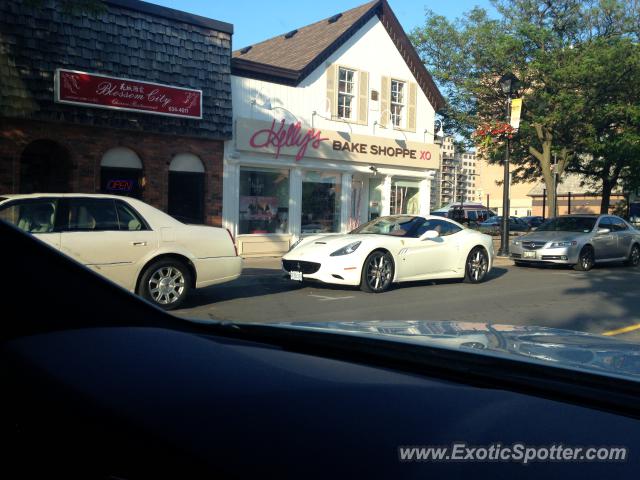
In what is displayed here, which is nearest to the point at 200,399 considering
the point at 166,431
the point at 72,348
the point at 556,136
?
the point at 166,431

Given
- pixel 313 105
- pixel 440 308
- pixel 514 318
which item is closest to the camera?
pixel 514 318

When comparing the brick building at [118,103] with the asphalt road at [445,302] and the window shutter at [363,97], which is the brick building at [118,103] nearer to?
the asphalt road at [445,302]

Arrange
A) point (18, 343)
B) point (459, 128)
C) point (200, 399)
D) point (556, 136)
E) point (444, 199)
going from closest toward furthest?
point (200, 399)
point (18, 343)
point (556, 136)
point (459, 128)
point (444, 199)

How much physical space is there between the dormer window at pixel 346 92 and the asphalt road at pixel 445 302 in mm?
7983

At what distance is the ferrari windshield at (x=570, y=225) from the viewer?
52.3 feet

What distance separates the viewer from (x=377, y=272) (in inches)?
418

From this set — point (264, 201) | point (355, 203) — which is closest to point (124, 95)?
point (264, 201)

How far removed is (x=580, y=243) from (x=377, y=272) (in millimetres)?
6987

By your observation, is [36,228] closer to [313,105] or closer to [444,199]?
[313,105]

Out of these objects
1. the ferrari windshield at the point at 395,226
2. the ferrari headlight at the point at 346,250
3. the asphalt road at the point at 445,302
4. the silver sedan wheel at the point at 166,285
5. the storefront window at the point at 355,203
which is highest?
the storefront window at the point at 355,203

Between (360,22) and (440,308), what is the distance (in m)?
13.5

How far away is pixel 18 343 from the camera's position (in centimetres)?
130

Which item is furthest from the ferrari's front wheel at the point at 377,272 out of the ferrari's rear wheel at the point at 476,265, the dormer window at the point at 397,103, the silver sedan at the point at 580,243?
the dormer window at the point at 397,103

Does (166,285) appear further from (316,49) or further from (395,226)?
(316,49)
